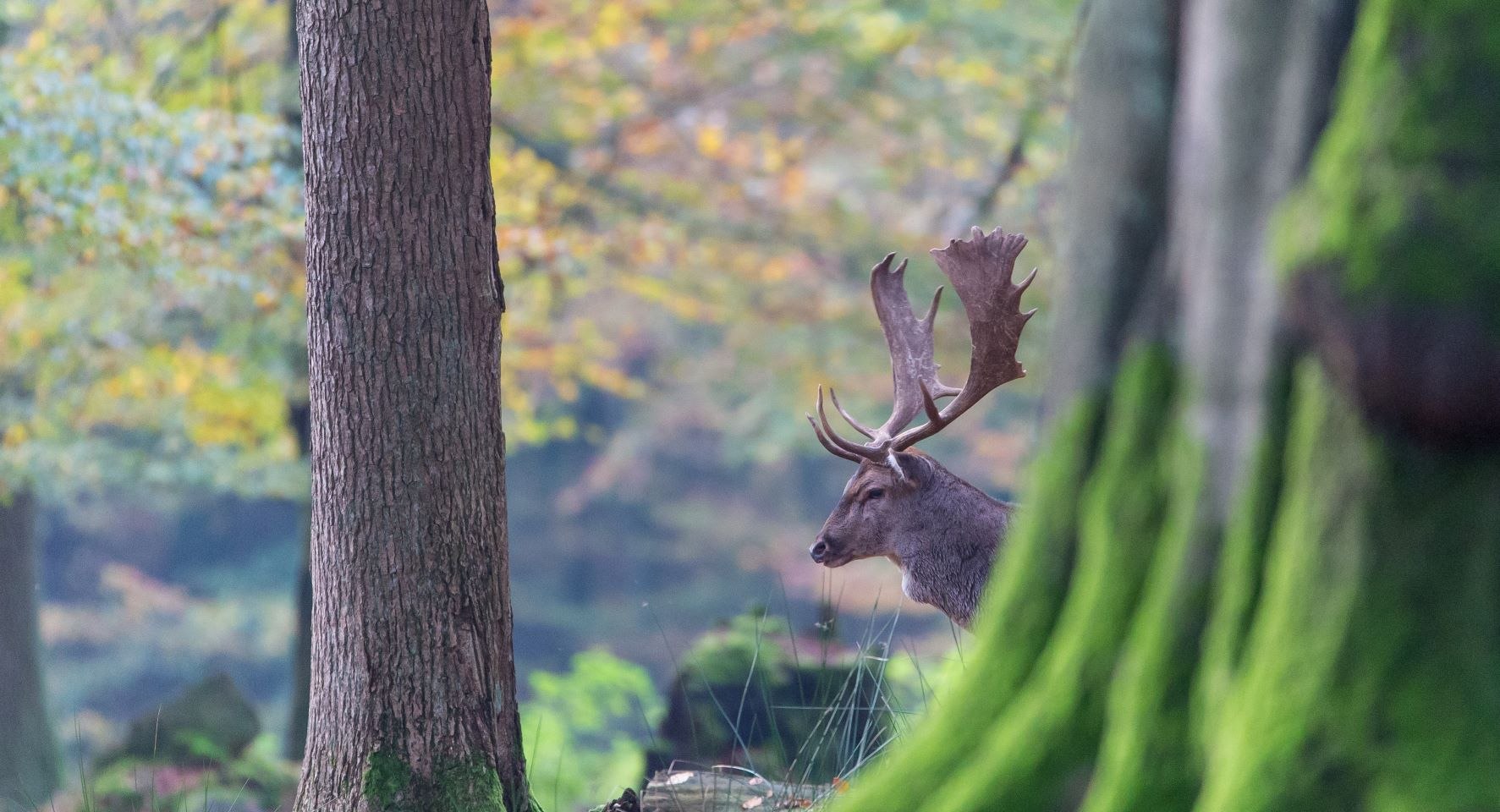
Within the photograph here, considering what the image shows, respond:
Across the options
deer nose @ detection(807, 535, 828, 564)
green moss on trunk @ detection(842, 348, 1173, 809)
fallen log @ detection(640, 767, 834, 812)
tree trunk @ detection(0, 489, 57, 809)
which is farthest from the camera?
tree trunk @ detection(0, 489, 57, 809)

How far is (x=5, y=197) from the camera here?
719 centimetres

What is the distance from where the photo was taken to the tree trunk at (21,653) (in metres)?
10.6

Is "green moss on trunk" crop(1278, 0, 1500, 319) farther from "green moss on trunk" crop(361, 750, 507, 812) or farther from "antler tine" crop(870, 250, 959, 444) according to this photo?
"antler tine" crop(870, 250, 959, 444)

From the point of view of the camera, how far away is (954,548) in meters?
5.04

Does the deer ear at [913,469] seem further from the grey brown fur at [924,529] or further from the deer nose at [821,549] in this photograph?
the deer nose at [821,549]

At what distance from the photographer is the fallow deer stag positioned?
198 inches

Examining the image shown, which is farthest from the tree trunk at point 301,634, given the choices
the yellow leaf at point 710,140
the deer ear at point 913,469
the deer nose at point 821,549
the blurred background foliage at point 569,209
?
the deer ear at point 913,469

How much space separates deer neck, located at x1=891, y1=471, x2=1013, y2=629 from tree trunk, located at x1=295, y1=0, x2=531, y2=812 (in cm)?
188

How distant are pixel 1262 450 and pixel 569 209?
903 centimetres

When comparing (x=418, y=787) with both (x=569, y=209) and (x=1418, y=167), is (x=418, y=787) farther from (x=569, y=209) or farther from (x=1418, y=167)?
(x=569, y=209)

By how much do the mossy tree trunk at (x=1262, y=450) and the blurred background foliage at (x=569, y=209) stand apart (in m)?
2.18

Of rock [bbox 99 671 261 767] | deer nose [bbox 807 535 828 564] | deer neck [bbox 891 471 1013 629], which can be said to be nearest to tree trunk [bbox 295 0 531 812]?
deer nose [bbox 807 535 828 564]

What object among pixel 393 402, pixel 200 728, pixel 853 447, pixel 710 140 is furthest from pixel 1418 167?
pixel 710 140

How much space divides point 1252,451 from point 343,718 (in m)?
2.52
